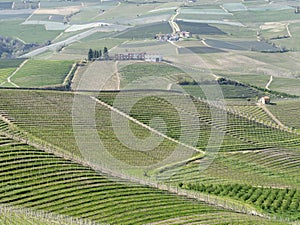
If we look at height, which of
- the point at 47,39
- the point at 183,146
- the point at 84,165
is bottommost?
the point at 47,39

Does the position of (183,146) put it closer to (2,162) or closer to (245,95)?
(2,162)

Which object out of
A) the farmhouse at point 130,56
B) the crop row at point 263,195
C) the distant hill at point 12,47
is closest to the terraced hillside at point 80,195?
the crop row at point 263,195

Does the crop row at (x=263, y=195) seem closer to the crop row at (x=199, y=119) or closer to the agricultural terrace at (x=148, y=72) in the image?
the crop row at (x=199, y=119)

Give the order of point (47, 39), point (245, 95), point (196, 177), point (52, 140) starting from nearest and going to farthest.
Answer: point (52, 140) → point (196, 177) → point (245, 95) → point (47, 39)

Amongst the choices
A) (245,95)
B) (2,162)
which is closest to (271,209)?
(2,162)

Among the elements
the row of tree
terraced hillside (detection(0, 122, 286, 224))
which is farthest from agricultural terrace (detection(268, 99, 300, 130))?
the row of tree

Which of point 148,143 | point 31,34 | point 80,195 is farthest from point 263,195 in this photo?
point 31,34
